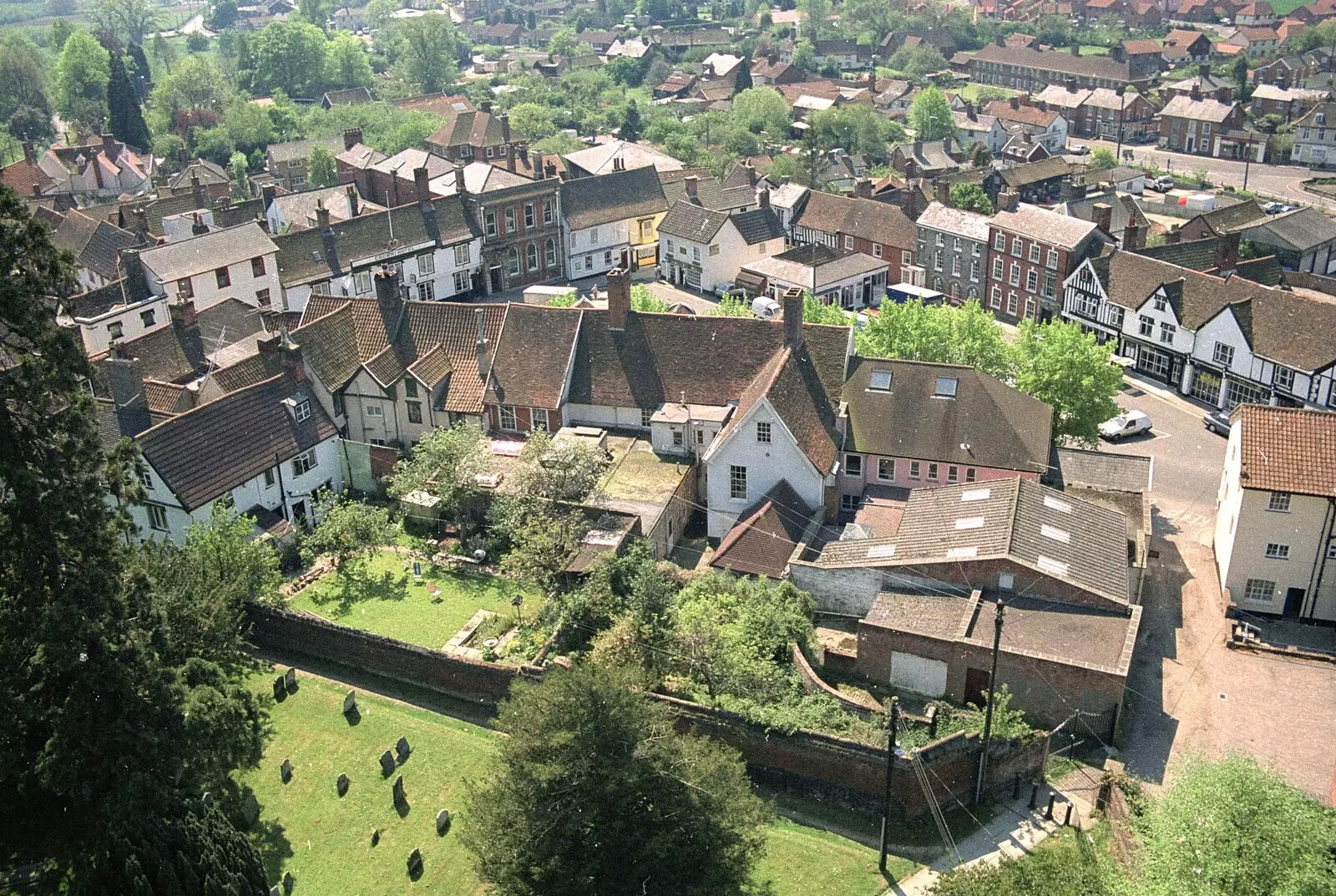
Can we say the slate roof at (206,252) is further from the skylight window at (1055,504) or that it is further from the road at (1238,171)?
the road at (1238,171)

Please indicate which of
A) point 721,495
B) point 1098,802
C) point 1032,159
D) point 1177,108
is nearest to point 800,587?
point 721,495

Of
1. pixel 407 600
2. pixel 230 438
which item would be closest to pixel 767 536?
pixel 407 600

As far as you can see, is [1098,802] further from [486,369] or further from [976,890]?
[486,369]

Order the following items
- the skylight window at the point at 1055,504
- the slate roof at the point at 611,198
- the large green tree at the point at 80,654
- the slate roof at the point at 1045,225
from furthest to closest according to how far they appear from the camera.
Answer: the slate roof at the point at 611,198 < the slate roof at the point at 1045,225 < the skylight window at the point at 1055,504 < the large green tree at the point at 80,654

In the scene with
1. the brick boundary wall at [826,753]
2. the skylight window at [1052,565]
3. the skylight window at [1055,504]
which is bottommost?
the brick boundary wall at [826,753]

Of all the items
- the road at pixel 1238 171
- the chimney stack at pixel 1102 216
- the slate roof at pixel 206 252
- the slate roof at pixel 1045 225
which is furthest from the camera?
the road at pixel 1238 171

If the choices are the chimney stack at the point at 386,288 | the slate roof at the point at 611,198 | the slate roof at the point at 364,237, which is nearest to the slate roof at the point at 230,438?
the chimney stack at the point at 386,288

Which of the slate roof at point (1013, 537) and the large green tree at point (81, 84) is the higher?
the large green tree at point (81, 84)

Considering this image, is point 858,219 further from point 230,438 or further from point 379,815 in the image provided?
point 379,815
